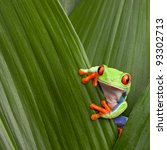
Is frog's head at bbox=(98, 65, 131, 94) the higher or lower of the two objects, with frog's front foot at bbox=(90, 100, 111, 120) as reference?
higher

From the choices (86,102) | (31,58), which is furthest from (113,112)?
(31,58)

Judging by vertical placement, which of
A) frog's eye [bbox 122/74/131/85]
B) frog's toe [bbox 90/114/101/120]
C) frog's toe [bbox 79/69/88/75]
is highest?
frog's toe [bbox 79/69/88/75]

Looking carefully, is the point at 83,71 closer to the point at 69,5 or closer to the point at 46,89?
the point at 46,89

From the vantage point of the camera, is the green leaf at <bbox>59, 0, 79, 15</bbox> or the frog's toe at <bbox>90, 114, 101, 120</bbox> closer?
the frog's toe at <bbox>90, 114, 101, 120</bbox>

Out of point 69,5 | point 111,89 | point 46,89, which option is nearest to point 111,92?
point 111,89

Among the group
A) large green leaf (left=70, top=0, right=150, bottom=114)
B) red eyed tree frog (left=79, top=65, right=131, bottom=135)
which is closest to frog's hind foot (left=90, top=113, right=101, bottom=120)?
red eyed tree frog (left=79, top=65, right=131, bottom=135)

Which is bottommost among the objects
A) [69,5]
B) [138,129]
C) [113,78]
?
[138,129]

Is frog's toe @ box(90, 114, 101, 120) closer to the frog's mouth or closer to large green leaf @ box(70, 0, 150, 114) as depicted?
the frog's mouth

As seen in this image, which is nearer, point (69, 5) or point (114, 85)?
point (114, 85)

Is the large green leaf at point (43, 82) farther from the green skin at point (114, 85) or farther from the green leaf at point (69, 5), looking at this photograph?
the green leaf at point (69, 5)
